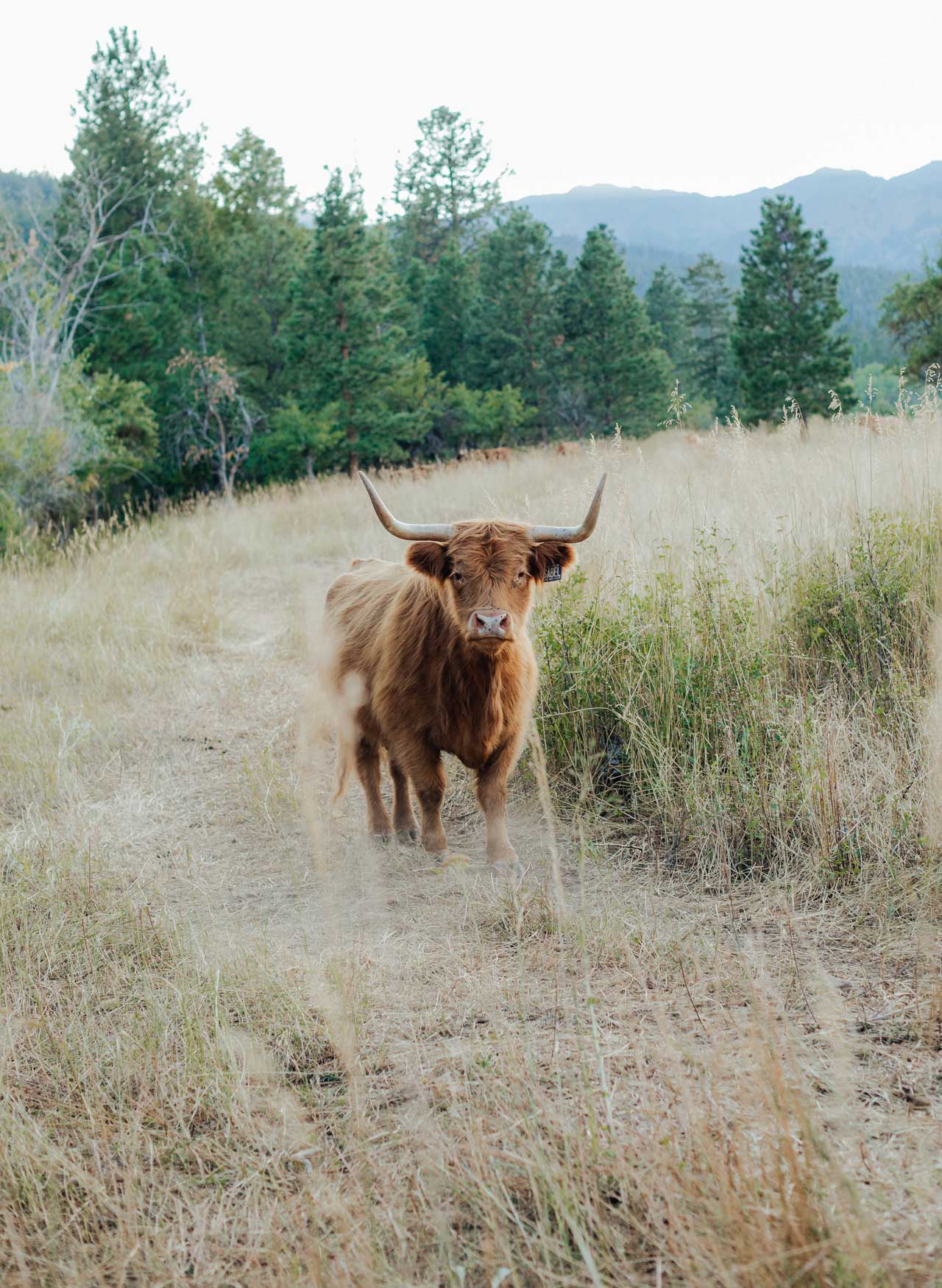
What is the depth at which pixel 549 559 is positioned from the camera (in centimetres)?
399

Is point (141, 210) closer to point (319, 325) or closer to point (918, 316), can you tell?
point (319, 325)

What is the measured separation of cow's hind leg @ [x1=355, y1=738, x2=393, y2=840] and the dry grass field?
8.9 inches

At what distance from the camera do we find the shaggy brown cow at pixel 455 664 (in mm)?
3801

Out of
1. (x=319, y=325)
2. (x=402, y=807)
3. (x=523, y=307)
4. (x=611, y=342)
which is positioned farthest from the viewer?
(x=523, y=307)

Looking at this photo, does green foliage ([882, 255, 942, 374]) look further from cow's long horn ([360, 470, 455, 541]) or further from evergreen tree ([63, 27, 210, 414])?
cow's long horn ([360, 470, 455, 541])

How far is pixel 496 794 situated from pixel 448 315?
2927 cm

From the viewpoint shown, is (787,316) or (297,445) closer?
(297,445)

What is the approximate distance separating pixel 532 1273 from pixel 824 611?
12.8ft

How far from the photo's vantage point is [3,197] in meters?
20.5

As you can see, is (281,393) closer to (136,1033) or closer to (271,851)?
(271,851)

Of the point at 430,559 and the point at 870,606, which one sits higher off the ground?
the point at 430,559

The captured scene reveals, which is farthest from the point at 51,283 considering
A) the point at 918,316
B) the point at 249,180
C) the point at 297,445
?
the point at 918,316

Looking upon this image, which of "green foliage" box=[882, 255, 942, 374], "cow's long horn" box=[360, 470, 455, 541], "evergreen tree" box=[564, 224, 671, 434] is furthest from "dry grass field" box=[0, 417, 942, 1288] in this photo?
"green foliage" box=[882, 255, 942, 374]

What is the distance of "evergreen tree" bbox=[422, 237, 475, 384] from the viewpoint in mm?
31141
